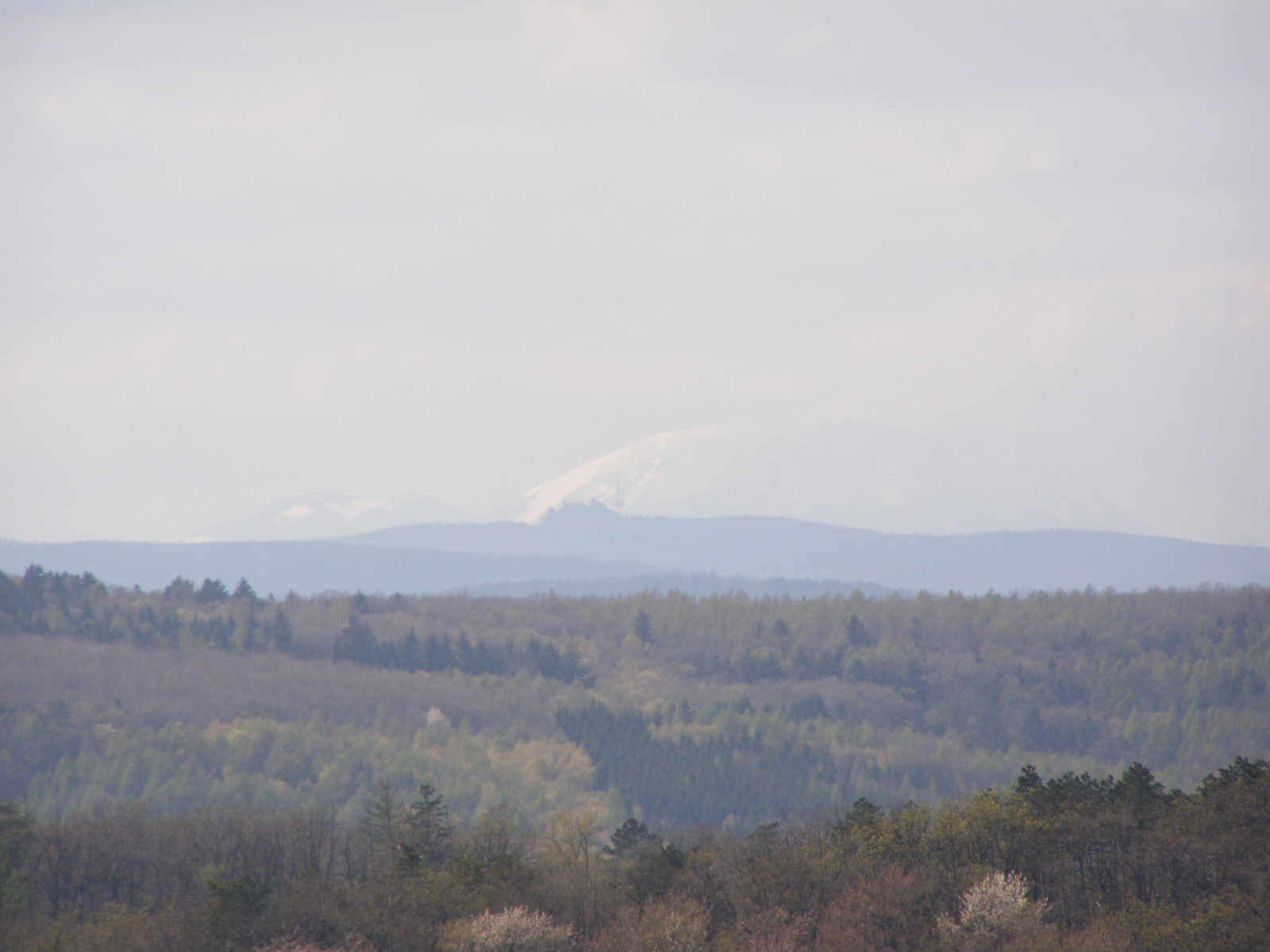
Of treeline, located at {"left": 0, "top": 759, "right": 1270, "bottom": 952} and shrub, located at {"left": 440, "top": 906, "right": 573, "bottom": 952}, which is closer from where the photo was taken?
shrub, located at {"left": 440, "top": 906, "right": 573, "bottom": 952}

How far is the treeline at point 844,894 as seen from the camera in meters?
60.8

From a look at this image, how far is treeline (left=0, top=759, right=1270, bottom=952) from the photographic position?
60.8 m

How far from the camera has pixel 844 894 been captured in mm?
65750

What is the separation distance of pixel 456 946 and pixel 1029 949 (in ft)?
80.9

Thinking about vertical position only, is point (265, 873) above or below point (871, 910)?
below

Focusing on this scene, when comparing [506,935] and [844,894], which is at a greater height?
[844,894]

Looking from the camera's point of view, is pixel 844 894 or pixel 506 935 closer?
pixel 506 935

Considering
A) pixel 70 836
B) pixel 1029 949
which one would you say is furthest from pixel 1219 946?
pixel 70 836

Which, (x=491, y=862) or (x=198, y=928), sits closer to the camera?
(x=198, y=928)

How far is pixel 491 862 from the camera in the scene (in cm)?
8062

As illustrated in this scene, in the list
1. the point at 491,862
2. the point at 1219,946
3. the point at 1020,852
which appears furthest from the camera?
the point at 491,862

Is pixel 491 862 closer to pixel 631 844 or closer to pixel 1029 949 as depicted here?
pixel 631 844

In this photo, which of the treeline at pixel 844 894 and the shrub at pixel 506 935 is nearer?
the shrub at pixel 506 935

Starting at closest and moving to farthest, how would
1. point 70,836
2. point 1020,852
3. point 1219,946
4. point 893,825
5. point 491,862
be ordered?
1. point 1219,946
2. point 1020,852
3. point 893,825
4. point 491,862
5. point 70,836
